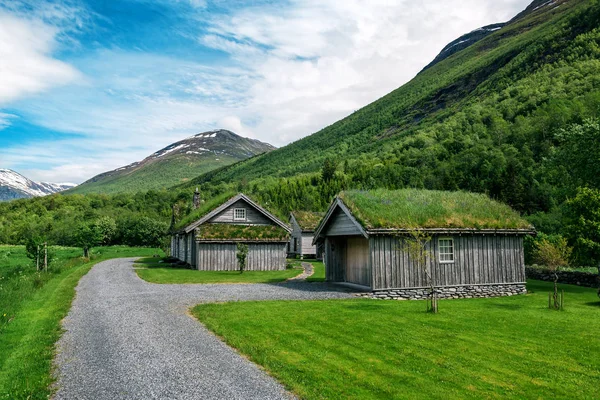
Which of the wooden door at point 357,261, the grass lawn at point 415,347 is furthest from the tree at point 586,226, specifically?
the wooden door at point 357,261

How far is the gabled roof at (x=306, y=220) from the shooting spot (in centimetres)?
5600

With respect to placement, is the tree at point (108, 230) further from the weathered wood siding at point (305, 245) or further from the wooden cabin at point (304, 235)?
the weathered wood siding at point (305, 245)

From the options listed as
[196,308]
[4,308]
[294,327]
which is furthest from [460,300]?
[4,308]

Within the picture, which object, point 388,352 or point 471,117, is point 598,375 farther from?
point 471,117

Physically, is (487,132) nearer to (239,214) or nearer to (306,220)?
(306,220)

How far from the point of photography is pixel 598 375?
9.34 metres

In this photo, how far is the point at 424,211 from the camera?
22078 millimetres

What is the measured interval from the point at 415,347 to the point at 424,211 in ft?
38.7

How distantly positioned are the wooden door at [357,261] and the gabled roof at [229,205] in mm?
12322

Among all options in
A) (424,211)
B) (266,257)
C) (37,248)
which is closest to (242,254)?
(266,257)

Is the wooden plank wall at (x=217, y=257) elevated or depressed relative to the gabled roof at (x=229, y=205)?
depressed

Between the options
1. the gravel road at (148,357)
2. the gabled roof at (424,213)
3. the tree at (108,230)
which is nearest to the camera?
the gravel road at (148,357)

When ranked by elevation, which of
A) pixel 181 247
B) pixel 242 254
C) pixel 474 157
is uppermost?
pixel 474 157

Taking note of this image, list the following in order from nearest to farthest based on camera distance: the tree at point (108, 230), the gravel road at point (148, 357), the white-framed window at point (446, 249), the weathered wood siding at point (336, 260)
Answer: the gravel road at point (148, 357)
the white-framed window at point (446, 249)
the weathered wood siding at point (336, 260)
the tree at point (108, 230)
